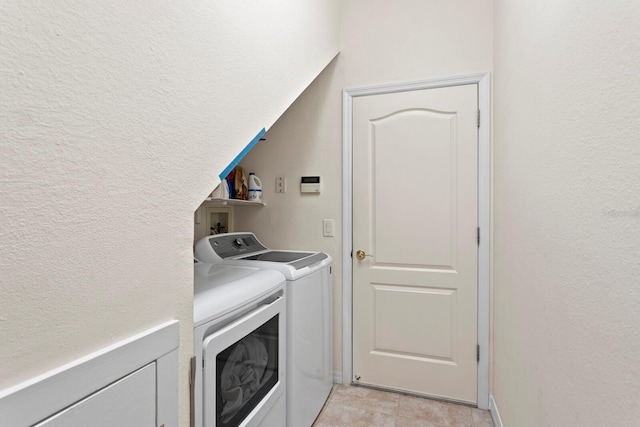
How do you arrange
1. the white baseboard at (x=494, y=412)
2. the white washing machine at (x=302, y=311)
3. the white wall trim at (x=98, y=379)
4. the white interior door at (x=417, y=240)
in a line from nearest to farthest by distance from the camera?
1. the white wall trim at (x=98, y=379)
2. the white washing machine at (x=302, y=311)
3. the white baseboard at (x=494, y=412)
4. the white interior door at (x=417, y=240)

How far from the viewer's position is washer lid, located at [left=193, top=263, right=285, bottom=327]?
1.00 m

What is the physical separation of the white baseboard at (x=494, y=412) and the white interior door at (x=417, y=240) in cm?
9

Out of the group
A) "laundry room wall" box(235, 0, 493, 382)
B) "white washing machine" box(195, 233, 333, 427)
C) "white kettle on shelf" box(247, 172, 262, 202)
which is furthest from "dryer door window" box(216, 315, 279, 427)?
"white kettle on shelf" box(247, 172, 262, 202)

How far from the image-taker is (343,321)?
227 cm

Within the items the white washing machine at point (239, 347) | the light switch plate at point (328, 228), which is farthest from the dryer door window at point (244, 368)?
the light switch plate at point (328, 228)

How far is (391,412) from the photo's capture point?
1.95 metres

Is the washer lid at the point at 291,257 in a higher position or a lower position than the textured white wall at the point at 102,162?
lower

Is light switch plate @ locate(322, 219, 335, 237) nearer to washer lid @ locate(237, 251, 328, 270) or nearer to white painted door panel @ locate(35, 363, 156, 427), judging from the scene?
washer lid @ locate(237, 251, 328, 270)

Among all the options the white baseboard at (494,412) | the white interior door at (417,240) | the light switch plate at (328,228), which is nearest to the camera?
the white baseboard at (494,412)

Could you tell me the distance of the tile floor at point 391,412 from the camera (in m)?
1.86

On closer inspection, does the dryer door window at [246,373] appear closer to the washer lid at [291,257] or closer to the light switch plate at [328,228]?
the washer lid at [291,257]

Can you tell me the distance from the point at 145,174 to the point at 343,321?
183 cm

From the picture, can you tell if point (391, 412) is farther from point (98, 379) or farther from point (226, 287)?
point (98, 379)

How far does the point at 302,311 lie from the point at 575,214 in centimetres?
121
